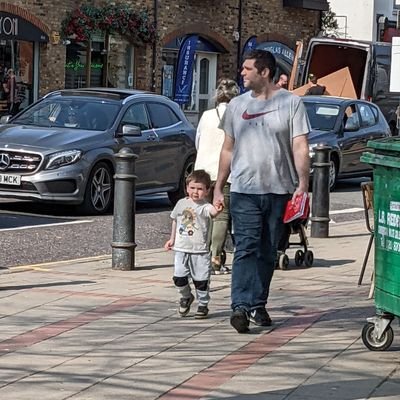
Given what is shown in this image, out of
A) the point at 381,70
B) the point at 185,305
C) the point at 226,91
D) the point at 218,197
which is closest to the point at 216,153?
the point at 226,91

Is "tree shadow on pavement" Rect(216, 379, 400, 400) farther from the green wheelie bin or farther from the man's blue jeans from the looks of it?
the man's blue jeans

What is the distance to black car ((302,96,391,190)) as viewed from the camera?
21.0 metres

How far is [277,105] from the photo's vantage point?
8.19m

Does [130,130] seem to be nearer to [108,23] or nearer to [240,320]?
[240,320]

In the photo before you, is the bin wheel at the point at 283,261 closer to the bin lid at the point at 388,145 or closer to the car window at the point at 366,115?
the bin lid at the point at 388,145

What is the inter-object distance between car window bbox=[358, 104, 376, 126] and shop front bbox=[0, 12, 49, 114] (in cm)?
988

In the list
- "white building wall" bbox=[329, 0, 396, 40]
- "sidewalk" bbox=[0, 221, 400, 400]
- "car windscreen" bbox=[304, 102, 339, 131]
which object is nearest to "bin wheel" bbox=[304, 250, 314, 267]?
"sidewalk" bbox=[0, 221, 400, 400]

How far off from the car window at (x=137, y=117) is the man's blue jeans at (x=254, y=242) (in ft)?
28.0

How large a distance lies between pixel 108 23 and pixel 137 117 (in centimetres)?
1455

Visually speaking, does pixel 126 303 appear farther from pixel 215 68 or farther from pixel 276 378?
pixel 215 68

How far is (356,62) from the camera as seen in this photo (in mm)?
30562

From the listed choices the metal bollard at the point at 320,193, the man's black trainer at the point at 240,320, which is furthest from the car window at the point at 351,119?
the man's black trainer at the point at 240,320

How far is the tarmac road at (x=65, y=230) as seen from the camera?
12.2m

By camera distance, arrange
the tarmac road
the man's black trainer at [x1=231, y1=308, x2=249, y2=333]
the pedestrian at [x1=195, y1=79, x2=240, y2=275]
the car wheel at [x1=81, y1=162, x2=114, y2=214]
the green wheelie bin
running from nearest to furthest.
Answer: the green wheelie bin → the man's black trainer at [x1=231, y1=308, x2=249, y2=333] → the pedestrian at [x1=195, y1=79, x2=240, y2=275] → the tarmac road → the car wheel at [x1=81, y1=162, x2=114, y2=214]
